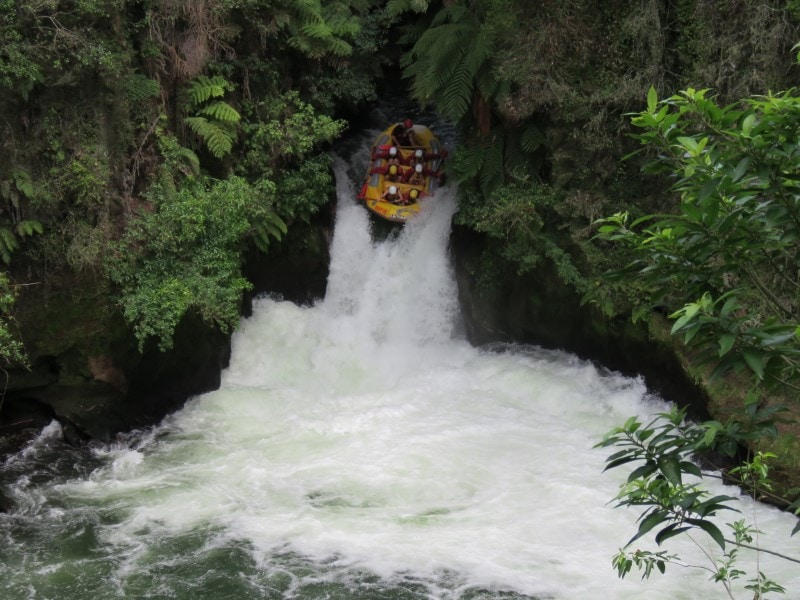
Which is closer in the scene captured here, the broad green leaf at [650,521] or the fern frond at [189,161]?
the broad green leaf at [650,521]

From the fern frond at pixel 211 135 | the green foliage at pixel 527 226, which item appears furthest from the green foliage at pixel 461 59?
the fern frond at pixel 211 135

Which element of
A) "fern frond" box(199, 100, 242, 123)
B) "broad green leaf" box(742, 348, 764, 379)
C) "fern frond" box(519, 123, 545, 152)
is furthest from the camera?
"fern frond" box(519, 123, 545, 152)

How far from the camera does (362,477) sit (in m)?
8.29

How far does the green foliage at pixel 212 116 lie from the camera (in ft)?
33.5

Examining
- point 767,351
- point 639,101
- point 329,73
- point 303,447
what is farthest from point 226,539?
point 329,73

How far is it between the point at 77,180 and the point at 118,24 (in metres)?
2.05

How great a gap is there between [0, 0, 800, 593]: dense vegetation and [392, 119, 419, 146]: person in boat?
4.36 ft

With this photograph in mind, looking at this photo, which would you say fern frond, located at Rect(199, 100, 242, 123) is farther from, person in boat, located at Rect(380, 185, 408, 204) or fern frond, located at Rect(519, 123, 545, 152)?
fern frond, located at Rect(519, 123, 545, 152)

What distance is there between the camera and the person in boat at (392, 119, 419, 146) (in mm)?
13391

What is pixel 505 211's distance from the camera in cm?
1048

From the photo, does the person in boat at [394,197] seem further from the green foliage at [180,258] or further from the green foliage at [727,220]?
the green foliage at [727,220]

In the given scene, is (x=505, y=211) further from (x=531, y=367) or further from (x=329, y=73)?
(x=329, y=73)

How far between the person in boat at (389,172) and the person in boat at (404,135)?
91cm

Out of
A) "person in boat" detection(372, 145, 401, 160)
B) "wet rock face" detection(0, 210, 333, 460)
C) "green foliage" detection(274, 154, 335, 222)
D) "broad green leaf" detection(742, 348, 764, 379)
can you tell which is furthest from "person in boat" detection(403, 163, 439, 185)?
"broad green leaf" detection(742, 348, 764, 379)
